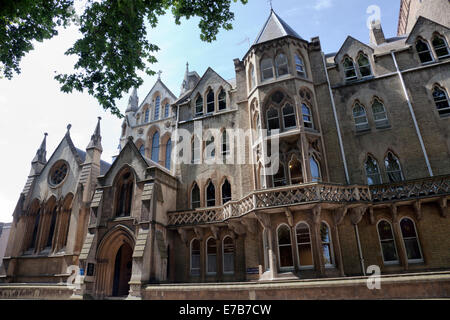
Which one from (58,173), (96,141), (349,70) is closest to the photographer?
(349,70)

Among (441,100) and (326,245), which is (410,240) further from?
(441,100)

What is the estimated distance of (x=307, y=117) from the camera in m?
19.5

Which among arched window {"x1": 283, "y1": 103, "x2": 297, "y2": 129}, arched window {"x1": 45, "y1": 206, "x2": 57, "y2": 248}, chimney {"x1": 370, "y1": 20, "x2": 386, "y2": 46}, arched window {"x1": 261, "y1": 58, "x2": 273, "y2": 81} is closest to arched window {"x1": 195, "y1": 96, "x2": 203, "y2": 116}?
arched window {"x1": 261, "y1": 58, "x2": 273, "y2": 81}

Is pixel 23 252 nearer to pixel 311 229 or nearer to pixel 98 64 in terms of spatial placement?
pixel 98 64

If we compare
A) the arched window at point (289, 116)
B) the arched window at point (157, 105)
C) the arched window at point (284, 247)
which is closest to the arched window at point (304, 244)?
the arched window at point (284, 247)

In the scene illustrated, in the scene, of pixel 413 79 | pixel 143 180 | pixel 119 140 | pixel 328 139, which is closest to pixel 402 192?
pixel 328 139

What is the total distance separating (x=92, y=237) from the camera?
2002cm

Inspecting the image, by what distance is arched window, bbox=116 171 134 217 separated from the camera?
68.9 feet

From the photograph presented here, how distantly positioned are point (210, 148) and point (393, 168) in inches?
502

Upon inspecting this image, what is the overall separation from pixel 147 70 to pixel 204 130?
10.9 meters

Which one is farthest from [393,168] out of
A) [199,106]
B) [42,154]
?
[42,154]

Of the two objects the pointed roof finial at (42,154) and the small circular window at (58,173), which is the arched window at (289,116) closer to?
the small circular window at (58,173)

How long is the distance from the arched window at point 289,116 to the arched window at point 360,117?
14.3ft

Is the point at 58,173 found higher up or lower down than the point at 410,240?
higher up
